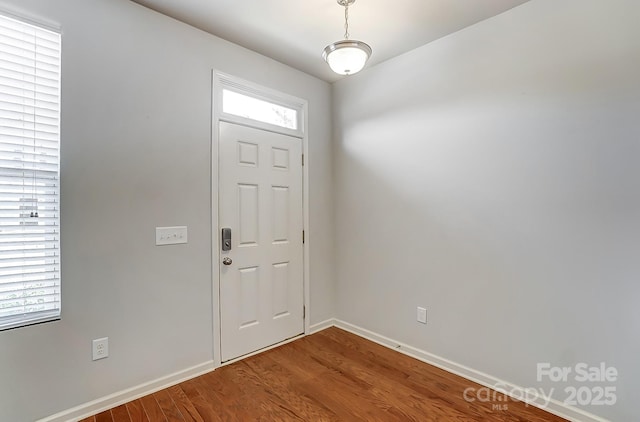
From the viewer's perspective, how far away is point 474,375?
90.7 inches

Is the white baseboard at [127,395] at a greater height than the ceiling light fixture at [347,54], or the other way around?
the ceiling light fixture at [347,54]

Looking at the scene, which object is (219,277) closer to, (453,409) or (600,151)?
(453,409)

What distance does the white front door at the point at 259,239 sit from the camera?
258cm

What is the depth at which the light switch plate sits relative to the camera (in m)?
2.20

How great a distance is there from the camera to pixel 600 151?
1.80 meters

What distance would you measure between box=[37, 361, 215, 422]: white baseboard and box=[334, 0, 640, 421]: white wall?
167 centimetres

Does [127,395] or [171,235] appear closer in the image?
[127,395]

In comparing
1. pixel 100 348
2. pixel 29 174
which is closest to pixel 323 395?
pixel 100 348

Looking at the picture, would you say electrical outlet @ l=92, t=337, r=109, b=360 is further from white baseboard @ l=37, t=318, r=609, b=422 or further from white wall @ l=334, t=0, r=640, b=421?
white wall @ l=334, t=0, r=640, b=421

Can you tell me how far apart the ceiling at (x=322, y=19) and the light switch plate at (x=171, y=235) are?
1.59 metres

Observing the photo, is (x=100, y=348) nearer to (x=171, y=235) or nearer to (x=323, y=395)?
(x=171, y=235)

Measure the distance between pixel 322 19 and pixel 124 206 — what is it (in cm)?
196

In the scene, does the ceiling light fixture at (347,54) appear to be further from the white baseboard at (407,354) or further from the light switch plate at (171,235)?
the white baseboard at (407,354)

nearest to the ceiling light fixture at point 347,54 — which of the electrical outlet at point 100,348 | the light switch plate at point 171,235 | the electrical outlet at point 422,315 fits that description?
the light switch plate at point 171,235
